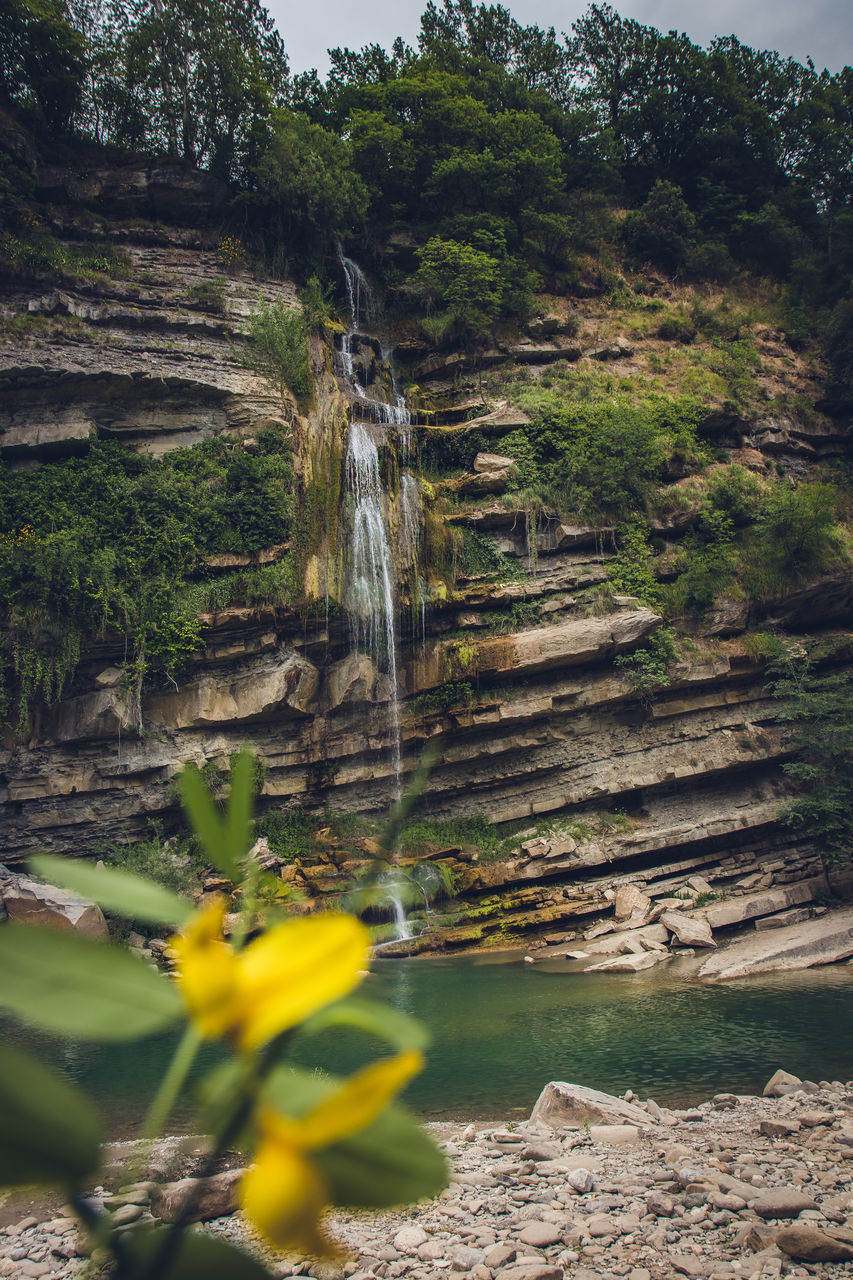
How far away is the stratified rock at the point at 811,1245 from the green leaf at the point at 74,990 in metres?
3.39

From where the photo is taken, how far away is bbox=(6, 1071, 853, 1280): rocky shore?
8.24ft

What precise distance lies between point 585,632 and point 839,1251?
37.3ft

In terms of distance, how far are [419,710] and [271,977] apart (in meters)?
13.6

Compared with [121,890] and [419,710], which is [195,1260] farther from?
[419,710]

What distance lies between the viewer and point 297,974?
0.29 meters

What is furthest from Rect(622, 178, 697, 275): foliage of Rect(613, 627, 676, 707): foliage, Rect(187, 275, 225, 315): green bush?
Rect(613, 627, 676, 707): foliage

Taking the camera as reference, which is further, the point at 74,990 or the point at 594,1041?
the point at 594,1041

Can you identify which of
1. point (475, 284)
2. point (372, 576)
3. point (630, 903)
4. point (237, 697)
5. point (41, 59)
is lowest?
point (630, 903)

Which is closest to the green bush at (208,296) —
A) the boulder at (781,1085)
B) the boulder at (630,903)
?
the boulder at (630,903)

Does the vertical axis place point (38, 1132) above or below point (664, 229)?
below

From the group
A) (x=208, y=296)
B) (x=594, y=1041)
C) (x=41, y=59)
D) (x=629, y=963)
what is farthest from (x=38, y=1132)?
(x=41, y=59)

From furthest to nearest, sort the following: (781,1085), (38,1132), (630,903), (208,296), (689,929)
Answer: (208,296) → (630,903) → (689,929) → (781,1085) → (38,1132)

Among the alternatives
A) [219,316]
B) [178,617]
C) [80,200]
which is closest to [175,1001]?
[178,617]

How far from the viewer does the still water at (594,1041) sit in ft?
16.4
